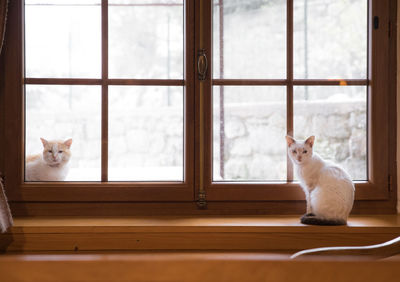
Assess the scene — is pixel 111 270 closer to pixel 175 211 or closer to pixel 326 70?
pixel 175 211

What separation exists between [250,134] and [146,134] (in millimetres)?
424

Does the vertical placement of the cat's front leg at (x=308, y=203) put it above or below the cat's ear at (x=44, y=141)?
below

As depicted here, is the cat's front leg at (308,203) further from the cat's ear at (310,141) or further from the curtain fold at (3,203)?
the curtain fold at (3,203)

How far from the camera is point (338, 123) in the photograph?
5.97 ft

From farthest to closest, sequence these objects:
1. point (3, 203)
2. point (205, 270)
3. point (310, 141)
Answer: point (310, 141)
point (3, 203)
point (205, 270)

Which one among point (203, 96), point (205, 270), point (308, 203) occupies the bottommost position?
point (205, 270)

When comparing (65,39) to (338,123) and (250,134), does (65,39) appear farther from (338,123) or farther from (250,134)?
(338,123)

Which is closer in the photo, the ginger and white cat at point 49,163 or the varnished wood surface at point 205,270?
the varnished wood surface at point 205,270

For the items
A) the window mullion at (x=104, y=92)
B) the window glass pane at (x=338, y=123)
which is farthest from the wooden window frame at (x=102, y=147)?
the window glass pane at (x=338, y=123)

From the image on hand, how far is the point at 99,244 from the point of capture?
62.4 inches

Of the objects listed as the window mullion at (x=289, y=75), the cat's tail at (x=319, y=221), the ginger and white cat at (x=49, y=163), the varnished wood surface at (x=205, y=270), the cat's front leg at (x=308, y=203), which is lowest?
the varnished wood surface at (x=205, y=270)

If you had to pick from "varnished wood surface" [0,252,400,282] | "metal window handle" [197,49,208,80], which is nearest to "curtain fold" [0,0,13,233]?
"varnished wood surface" [0,252,400,282]

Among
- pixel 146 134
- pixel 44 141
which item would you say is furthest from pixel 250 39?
pixel 44 141

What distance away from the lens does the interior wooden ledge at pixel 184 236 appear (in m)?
1.58
